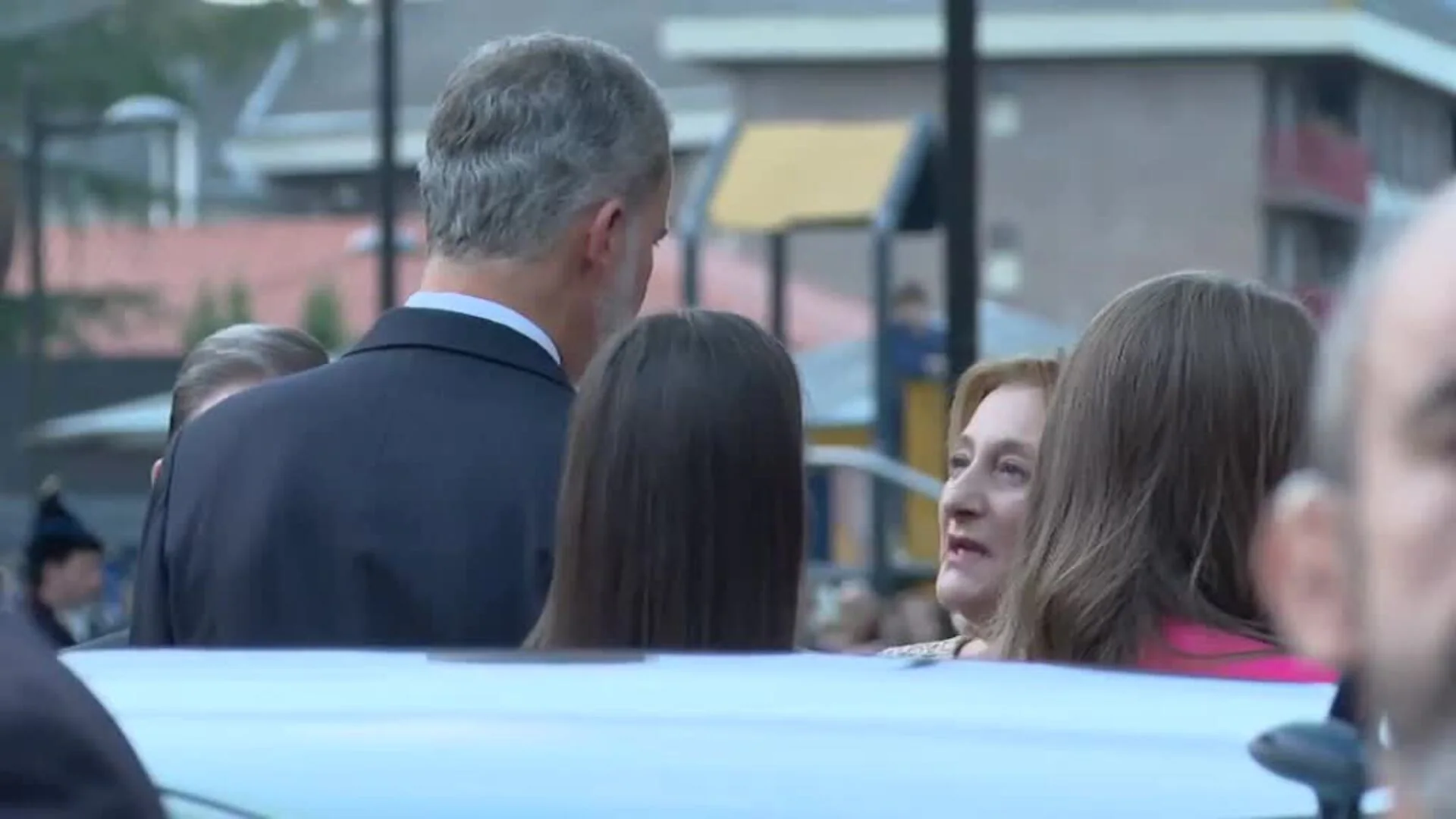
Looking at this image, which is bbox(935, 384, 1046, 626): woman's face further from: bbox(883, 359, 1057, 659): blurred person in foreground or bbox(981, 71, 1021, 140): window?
bbox(981, 71, 1021, 140): window

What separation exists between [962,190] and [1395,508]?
6282 mm

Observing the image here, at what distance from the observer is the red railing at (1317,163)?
1788 inches

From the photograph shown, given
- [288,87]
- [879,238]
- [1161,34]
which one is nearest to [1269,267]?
[1161,34]

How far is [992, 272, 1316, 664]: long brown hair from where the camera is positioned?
3115 mm

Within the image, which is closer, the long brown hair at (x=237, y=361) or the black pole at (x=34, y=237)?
the long brown hair at (x=237, y=361)

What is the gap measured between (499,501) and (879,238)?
12.2m

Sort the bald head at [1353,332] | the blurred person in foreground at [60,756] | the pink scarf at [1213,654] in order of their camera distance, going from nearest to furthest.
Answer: the bald head at [1353,332] → the blurred person in foreground at [60,756] → the pink scarf at [1213,654]

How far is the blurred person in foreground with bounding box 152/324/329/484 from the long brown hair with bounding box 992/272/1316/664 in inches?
68.1

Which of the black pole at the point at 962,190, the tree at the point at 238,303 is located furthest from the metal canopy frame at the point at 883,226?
the tree at the point at 238,303

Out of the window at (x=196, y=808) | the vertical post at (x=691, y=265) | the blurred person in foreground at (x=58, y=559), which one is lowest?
the blurred person in foreground at (x=58, y=559)

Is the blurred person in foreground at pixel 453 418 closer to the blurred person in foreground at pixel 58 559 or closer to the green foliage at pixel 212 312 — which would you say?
the blurred person in foreground at pixel 58 559

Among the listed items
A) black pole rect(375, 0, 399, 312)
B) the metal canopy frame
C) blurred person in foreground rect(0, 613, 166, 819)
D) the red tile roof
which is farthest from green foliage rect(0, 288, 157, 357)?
blurred person in foreground rect(0, 613, 166, 819)

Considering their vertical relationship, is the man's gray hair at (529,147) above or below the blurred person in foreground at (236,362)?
above

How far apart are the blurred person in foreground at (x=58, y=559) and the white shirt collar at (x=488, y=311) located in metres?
5.44
